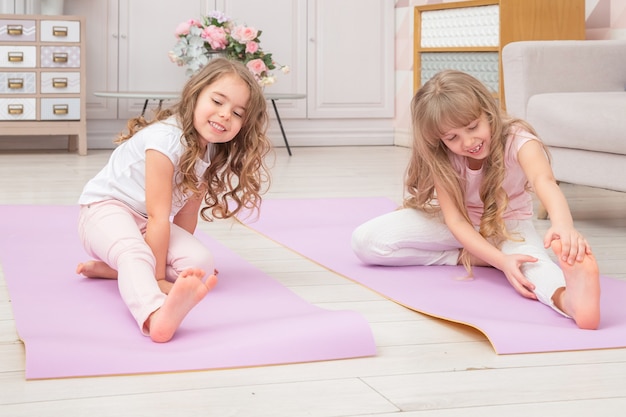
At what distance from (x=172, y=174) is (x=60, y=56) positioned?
3263 millimetres

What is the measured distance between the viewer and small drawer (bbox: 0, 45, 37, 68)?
4762 mm

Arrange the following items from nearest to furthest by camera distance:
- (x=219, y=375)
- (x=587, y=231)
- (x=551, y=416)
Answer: (x=551, y=416)
(x=219, y=375)
(x=587, y=231)

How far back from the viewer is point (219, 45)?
4.83 m

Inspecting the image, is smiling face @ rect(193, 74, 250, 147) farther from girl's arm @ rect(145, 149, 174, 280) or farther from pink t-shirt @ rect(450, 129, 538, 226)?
pink t-shirt @ rect(450, 129, 538, 226)

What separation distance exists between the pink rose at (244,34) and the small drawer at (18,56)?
1027 millimetres

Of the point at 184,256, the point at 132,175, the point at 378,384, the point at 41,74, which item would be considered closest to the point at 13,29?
the point at 41,74

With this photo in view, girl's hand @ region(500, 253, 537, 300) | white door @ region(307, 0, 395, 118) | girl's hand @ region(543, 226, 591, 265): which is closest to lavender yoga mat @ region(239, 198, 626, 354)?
girl's hand @ region(500, 253, 537, 300)

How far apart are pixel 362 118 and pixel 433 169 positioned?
13.0ft

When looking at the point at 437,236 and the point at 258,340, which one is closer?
the point at 258,340

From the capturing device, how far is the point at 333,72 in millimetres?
5773

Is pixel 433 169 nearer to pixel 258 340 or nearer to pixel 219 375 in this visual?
pixel 258 340

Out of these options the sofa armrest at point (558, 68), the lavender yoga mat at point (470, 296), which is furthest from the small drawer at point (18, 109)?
the sofa armrest at point (558, 68)

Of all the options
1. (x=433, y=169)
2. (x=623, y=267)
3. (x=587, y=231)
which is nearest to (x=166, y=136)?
(x=433, y=169)

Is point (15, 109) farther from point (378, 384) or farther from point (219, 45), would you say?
point (378, 384)
